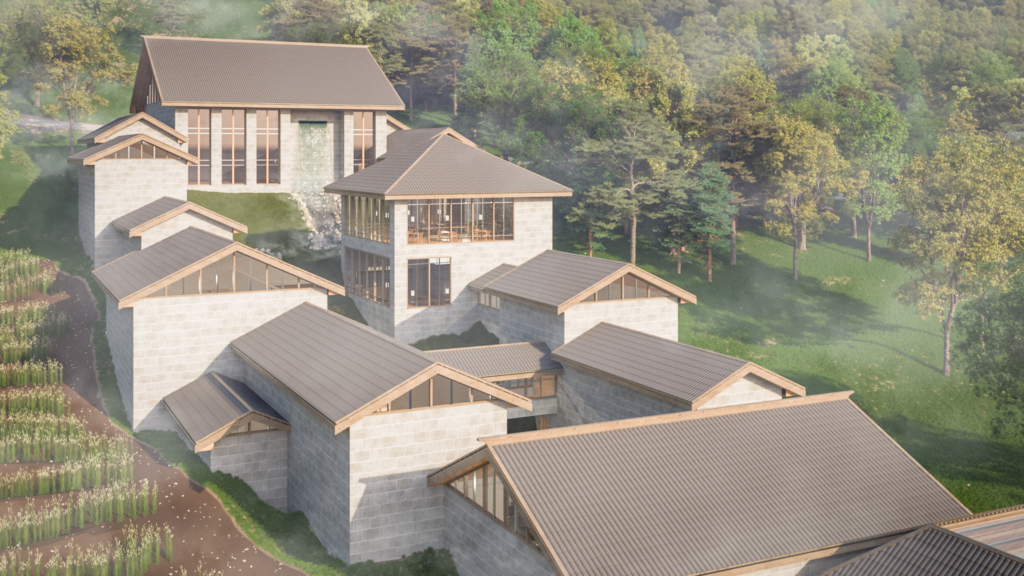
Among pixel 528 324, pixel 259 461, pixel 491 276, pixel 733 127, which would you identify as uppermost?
pixel 733 127

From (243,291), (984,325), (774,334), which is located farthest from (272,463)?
(774,334)

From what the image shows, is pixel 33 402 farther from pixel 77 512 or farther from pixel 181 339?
pixel 77 512

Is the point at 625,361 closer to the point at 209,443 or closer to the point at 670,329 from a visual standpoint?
the point at 670,329

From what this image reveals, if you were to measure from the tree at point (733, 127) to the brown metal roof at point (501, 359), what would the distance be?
2408 cm

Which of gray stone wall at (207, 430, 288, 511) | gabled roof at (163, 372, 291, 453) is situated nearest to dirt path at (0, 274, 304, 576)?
gray stone wall at (207, 430, 288, 511)

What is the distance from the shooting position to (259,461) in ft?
80.4

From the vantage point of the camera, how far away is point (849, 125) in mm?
57812

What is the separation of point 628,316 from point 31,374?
21777 mm

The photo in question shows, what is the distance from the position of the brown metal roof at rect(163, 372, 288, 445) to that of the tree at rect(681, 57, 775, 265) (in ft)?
109

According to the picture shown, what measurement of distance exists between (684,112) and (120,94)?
52859 millimetres

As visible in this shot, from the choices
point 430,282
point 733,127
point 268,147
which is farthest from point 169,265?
point 733,127

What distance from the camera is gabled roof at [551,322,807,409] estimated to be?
23828mm

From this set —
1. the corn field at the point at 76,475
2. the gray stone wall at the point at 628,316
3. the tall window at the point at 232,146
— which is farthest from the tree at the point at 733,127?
the corn field at the point at 76,475

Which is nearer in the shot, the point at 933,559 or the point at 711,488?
the point at 933,559
